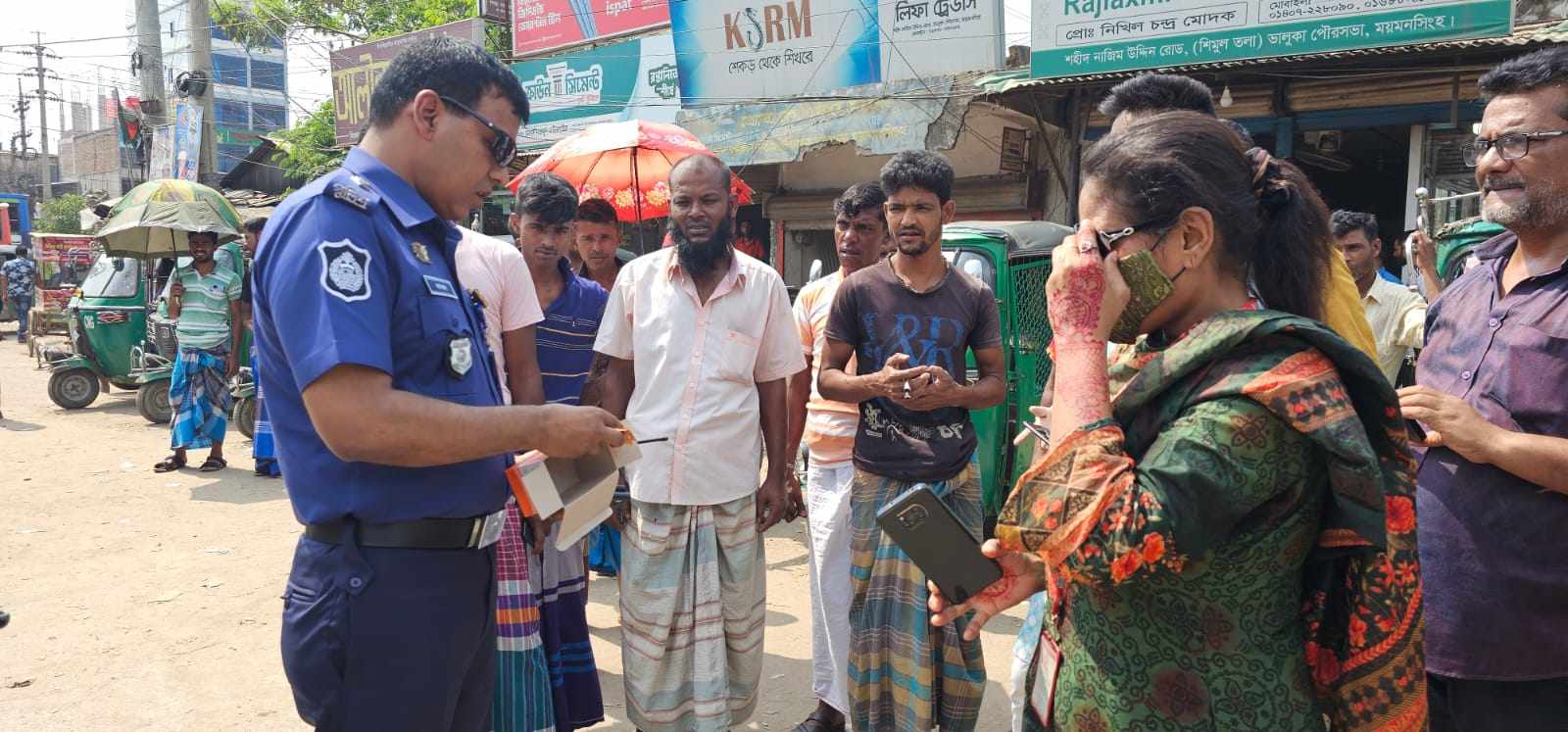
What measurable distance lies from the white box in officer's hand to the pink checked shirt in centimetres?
91

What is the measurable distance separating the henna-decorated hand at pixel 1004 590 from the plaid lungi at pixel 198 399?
26.2ft

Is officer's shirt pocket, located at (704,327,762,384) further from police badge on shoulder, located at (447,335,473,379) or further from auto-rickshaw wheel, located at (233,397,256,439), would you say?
auto-rickshaw wheel, located at (233,397,256,439)

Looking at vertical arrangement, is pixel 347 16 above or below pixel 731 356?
→ above

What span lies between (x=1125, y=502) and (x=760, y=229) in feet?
42.8

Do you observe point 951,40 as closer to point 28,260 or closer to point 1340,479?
point 1340,479

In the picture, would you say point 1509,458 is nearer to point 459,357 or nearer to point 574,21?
point 459,357

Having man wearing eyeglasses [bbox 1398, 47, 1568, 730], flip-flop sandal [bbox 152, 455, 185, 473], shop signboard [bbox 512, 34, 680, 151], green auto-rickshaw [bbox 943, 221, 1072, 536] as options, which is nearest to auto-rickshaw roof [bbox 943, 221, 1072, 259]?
green auto-rickshaw [bbox 943, 221, 1072, 536]

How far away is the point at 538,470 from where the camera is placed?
77.5 inches

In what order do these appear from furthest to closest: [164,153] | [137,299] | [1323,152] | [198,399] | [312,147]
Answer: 1. [312,147]
2. [164,153]
3. [137,299]
4. [1323,152]
5. [198,399]

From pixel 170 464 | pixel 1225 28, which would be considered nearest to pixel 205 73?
pixel 170 464

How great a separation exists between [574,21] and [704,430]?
12309mm

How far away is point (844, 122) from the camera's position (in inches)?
408

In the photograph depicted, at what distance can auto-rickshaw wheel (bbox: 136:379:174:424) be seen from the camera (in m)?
10.2

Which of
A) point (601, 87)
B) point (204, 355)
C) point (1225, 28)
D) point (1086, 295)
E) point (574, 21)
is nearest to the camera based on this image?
point (1086, 295)
